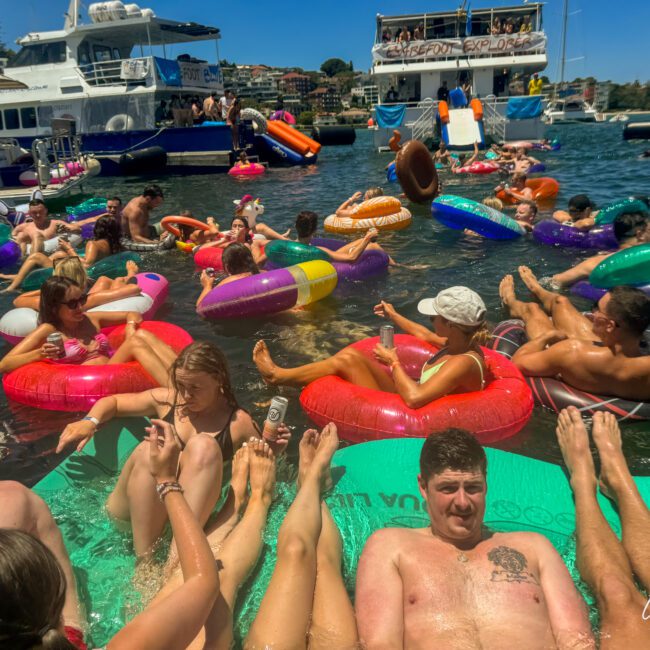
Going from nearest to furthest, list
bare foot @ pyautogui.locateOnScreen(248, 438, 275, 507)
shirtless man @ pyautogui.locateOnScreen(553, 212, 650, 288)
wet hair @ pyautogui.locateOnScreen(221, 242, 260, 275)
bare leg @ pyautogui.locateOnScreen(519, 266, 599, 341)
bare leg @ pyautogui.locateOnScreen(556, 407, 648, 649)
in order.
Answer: bare leg @ pyautogui.locateOnScreen(556, 407, 648, 649)
bare foot @ pyautogui.locateOnScreen(248, 438, 275, 507)
bare leg @ pyautogui.locateOnScreen(519, 266, 599, 341)
wet hair @ pyautogui.locateOnScreen(221, 242, 260, 275)
shirtless man @ pyautogui.locateOnScreen(553, 212, 650, 288)

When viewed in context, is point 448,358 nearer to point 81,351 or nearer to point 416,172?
point 81,351

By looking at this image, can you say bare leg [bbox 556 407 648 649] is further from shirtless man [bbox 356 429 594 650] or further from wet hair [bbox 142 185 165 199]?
wet hair [bbox 142 185 165 199]

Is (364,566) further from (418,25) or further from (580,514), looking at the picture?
(418,25)

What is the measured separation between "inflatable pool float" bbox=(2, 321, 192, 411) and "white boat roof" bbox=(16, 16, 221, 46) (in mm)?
21662

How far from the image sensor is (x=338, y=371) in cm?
443

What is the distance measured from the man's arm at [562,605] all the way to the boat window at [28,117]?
2512 cm

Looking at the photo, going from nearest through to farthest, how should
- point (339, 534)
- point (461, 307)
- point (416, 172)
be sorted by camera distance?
1. point (339, 534)
2. point (461, 307)
3. point (416, 172)

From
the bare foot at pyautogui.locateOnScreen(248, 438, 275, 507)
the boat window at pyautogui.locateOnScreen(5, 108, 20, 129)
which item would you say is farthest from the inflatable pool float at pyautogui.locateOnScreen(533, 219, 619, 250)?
the boat window at pyautogui.locateOnScreen(5, 108, 20, 129)

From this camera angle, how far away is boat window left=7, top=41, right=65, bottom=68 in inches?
928

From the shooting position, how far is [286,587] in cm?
244

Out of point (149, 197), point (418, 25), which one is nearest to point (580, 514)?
point (149, 197)

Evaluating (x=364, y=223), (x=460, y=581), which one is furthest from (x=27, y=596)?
(x=364, y=223)

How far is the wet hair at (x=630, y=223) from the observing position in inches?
282

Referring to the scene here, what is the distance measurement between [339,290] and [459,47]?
26088mm
